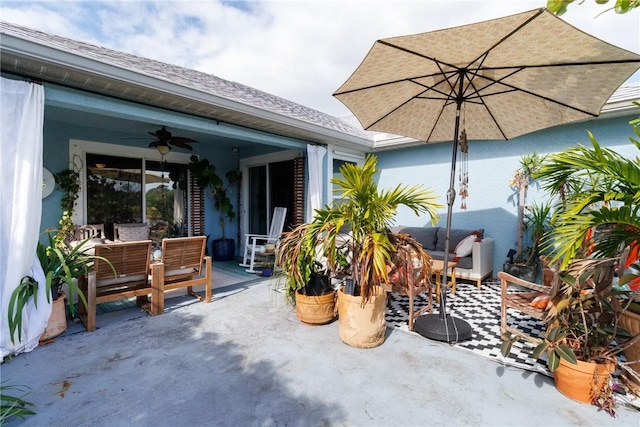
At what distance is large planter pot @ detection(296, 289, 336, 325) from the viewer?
323 cm

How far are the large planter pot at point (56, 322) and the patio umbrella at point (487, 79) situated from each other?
3.50m

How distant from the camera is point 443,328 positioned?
294cm

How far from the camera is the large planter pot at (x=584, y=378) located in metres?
2.02

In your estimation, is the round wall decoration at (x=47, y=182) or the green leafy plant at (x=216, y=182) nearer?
the round wall decoration at (x=47, y=182)

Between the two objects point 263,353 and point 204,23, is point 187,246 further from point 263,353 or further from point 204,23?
point 204,23

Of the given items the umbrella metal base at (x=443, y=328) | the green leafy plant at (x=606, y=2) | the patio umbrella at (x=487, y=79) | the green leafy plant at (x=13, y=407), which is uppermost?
the patio umbrella at (x=487, y=79)

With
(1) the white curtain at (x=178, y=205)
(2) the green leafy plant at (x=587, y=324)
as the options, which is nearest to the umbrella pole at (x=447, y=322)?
(2) the green leafy plant at (x=587, y=324)

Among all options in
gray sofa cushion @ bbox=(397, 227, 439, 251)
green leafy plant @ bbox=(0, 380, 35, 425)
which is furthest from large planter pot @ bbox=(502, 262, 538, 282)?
green leafy plant @ bbox=(0, 380, 35, 425)

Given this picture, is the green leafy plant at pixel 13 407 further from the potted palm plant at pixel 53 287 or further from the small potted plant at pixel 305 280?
the small potted plant at pixel 305 280

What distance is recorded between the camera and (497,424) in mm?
1844

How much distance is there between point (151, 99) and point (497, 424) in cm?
447

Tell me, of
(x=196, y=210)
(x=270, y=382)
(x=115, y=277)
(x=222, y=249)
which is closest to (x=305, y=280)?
(x=270, y=382)

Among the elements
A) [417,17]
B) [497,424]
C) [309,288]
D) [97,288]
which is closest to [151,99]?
[97,288]

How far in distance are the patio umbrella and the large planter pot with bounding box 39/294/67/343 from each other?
3504 mm
